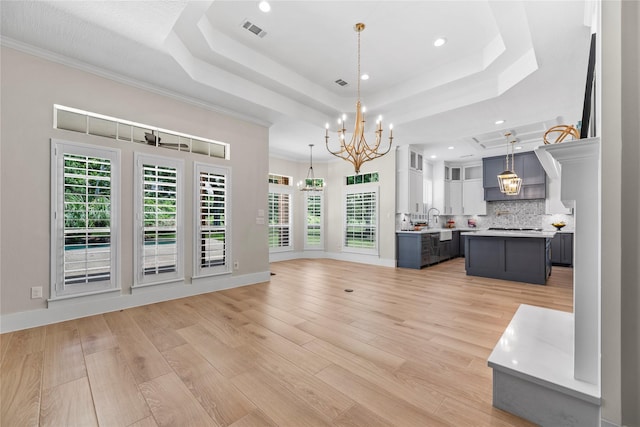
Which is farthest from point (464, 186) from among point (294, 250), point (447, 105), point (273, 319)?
point (273, 319)

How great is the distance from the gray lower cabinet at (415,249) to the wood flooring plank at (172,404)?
5612 millimetres

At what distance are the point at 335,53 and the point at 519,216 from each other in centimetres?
747

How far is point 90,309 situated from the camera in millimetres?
3252

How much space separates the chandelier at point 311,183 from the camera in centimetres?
732

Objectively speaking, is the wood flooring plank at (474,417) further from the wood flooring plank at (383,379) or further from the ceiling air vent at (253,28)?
the ceiling air vent at (253,28)

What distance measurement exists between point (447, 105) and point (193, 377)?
4.94 m

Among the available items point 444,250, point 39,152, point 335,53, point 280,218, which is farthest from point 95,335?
point 444,250

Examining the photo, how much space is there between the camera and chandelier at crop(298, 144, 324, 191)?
24.0 feet

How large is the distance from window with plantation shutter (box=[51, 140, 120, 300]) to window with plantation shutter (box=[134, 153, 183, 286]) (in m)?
0.27

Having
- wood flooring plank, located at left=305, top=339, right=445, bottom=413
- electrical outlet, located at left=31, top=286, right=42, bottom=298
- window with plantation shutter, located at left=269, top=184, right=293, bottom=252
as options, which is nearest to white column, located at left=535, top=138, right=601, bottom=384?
wood flooring plank, located at left=305, top=339, right=445, bottom=413

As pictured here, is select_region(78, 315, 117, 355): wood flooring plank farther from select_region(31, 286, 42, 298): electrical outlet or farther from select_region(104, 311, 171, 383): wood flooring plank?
select_region(31, 286, 42, 298): electrical outlet

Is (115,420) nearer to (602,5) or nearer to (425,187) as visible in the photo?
(602,5)

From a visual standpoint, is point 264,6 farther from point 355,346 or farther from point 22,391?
point 22,391

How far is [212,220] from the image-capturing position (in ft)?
14.6
